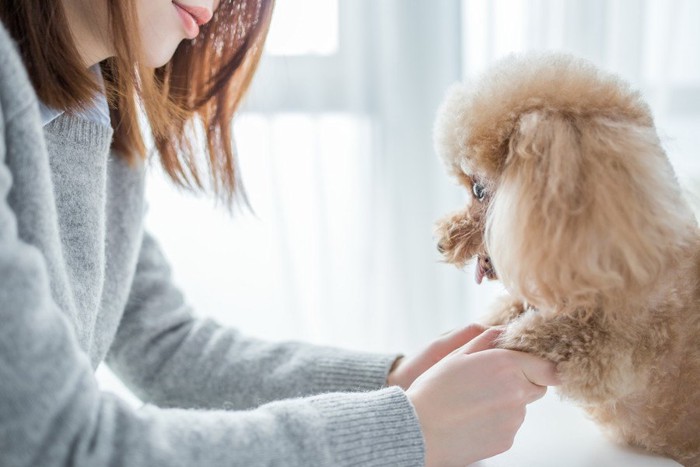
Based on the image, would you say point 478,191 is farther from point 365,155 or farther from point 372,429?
point 365,155

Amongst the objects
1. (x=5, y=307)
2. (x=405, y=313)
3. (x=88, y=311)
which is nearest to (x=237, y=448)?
(x=5, y=307)

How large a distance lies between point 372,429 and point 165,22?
0.47 m

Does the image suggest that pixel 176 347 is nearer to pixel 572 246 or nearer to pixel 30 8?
pixel 30 8

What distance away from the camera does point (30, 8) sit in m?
0.64

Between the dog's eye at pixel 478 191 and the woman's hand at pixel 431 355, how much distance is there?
0.15m

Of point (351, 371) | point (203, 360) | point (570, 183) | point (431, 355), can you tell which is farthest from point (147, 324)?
point (570, 183)

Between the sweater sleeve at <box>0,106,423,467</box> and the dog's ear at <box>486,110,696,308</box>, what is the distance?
0.58ft

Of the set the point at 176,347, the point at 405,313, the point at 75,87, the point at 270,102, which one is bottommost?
the point at 405,313

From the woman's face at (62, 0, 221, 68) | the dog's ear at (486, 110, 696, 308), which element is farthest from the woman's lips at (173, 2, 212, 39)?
the dog's ear at (486, 110, 696, 308)

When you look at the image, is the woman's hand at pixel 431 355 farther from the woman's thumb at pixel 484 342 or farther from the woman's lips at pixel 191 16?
the woman's lips at pixel 191 16

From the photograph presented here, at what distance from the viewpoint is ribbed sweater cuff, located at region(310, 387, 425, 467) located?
561 millimetres

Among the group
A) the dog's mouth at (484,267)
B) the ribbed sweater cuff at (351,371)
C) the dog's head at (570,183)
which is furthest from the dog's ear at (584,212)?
the ribbed sweater cuff at (351,371)

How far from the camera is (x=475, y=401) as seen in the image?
0.62m

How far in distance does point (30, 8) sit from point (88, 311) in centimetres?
32
